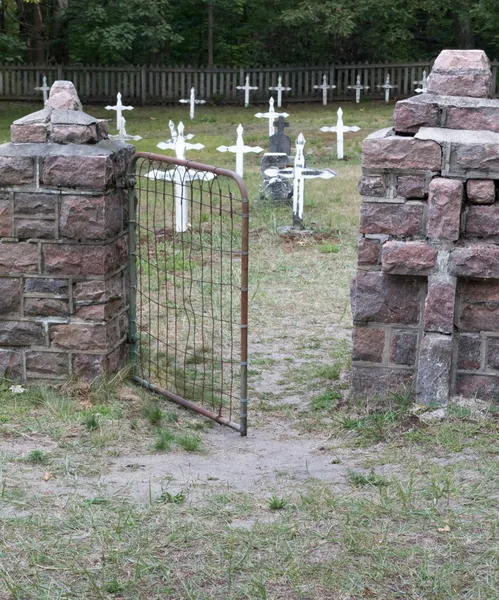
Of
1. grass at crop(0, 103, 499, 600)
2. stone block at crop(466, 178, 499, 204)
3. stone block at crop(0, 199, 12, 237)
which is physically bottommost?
grass at crop(0, 103, 499, 600)

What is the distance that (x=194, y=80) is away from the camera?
28.2m

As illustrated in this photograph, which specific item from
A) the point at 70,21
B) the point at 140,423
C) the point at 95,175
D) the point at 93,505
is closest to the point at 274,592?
the point at 93,505

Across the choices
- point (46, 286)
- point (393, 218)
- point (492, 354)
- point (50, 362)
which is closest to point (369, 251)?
point (393, 218)

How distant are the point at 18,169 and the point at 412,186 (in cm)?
239

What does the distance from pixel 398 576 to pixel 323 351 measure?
12.4 feet

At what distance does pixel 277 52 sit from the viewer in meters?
31.9

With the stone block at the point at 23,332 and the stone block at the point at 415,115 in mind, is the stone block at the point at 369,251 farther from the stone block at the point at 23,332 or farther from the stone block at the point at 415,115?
the stone block at the point at 23,332

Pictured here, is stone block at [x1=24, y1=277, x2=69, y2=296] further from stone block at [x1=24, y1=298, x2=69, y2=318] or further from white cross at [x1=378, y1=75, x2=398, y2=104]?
white cross at [x1=378, y1=75, x2=398, y2=104]

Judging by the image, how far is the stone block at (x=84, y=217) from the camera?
19.5ft

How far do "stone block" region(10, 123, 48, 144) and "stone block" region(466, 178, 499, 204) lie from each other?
2.60 m

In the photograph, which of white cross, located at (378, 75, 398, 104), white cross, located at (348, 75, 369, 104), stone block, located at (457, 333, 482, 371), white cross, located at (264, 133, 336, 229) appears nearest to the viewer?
stone block, located at (457, 333, 482, 371)

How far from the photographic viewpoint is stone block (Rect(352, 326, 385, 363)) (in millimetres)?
5797

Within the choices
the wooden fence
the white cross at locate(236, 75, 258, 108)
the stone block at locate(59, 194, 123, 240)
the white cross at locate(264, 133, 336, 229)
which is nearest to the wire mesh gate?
the stone block at locate(59, 194, 123, 240)

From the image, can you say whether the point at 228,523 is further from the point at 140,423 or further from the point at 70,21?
the point at 70,21
